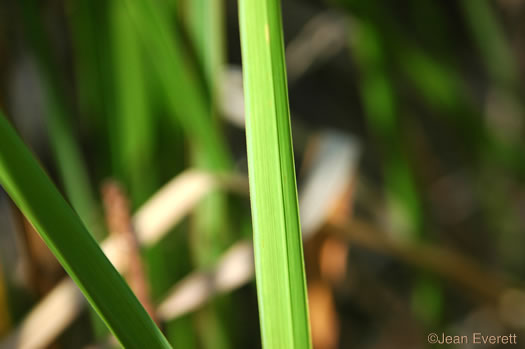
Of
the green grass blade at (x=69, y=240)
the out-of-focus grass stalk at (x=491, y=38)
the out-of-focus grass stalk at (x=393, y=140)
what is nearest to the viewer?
the green grass blade at (x=69, y=240)

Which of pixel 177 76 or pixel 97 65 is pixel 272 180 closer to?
pixel 177 76

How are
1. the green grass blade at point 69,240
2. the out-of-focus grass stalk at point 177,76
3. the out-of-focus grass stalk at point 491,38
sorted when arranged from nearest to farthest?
the green grass blade at point 69,240
the out-of-focus grass stalk at point 177,76
the out-of-focus grass stalk at point 491,38

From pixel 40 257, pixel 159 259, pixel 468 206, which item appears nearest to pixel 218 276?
pixel 159 259

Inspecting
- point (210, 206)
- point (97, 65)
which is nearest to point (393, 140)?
point (210, 206)

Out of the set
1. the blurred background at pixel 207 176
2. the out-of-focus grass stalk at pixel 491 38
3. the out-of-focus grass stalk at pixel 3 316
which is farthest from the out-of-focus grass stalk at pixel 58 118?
the out-of-focus grass stalk at pixel 491 38

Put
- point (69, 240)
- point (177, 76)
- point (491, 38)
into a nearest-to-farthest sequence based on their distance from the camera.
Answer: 1. point (69, 240)
2. point (177, 76)
3. point (491, 38)

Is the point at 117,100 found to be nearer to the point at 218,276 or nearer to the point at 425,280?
the point at 218,276

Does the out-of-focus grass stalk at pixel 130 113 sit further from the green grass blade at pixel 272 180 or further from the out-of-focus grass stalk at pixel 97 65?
the green grass blade at pixel 272 180

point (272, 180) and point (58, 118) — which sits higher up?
point (58, 118)
